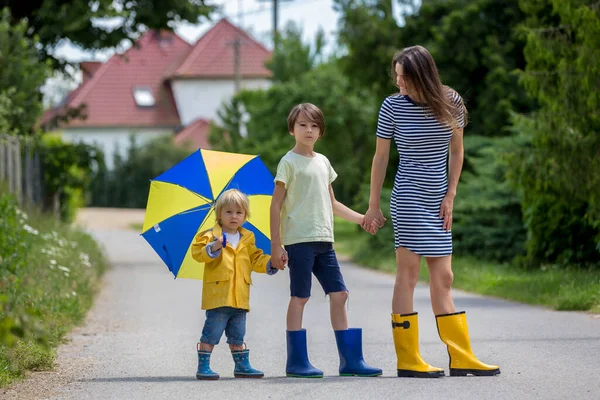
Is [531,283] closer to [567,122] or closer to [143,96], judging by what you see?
[567,122]

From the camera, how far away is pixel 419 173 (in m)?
6.82

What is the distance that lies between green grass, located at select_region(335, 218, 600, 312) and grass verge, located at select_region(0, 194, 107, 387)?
4.60 metres

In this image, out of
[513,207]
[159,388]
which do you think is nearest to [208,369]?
[159,388]

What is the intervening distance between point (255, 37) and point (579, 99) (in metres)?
55.1

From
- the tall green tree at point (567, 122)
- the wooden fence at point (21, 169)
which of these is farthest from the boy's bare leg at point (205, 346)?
the wooden fence at point (21, 169)

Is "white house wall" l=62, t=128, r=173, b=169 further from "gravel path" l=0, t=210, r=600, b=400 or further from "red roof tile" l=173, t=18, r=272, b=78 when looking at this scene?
"gravel path" l=0, t=210, r=600, b=400

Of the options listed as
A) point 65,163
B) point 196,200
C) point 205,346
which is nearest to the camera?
point 205,346

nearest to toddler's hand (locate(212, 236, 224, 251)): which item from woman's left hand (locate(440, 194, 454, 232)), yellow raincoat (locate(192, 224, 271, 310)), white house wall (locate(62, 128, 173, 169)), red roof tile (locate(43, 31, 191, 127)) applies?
yellow raincoat (locate(192, 224, 271, 310))

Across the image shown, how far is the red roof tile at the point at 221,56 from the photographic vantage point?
207 feet

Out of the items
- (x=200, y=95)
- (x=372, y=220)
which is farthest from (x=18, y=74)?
(x=200, y=95)

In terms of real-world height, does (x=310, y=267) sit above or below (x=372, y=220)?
below

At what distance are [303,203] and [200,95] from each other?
56582 millimetres

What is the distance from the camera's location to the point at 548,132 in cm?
1295

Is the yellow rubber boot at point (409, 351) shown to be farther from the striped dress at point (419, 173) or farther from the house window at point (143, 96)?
the house window at point (143, 96)
